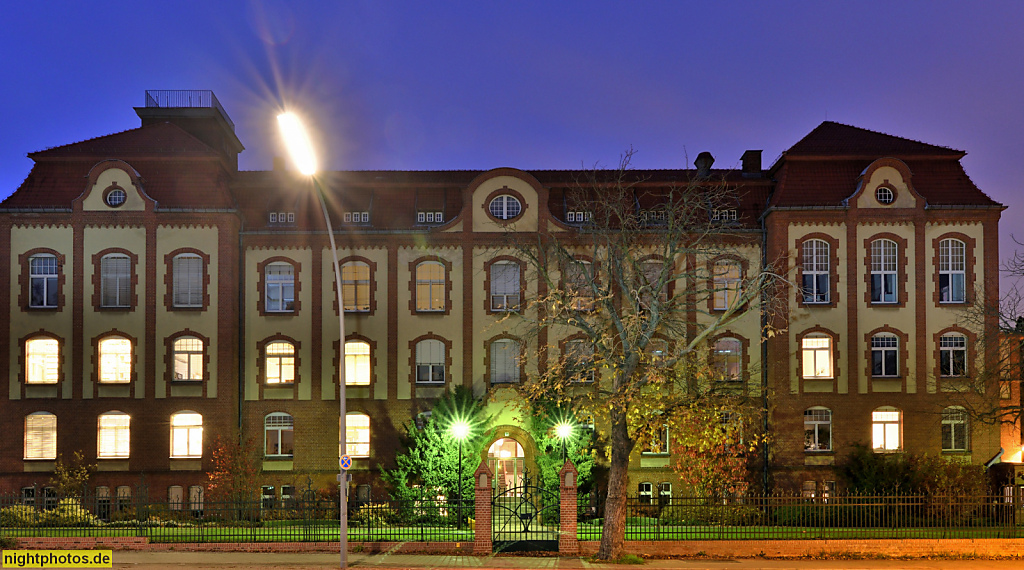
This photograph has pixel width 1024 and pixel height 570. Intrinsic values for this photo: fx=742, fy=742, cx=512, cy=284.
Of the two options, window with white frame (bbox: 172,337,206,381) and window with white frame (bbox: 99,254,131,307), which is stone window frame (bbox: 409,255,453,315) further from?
window with white frame (bbox: 99,254,131,307)

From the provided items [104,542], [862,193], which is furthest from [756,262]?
[104,542]

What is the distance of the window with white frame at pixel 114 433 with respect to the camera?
28.2 meters

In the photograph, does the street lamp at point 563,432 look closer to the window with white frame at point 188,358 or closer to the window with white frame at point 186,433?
the window with white frame at point 186,433

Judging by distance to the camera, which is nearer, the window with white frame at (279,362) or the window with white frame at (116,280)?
the window with white frame at (116,280)

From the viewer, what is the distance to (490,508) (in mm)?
19641

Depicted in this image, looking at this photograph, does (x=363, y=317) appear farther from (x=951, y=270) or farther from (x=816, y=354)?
(x=951, y=270)

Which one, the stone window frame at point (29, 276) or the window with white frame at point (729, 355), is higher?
the stone window frame at point (29, 276)

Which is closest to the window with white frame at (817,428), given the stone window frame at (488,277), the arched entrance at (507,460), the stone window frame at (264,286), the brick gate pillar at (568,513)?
the arched entrance at (507,460)

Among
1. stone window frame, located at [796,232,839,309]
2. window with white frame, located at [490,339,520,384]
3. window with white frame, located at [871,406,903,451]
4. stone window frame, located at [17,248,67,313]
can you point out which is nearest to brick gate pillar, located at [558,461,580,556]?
window with white frame, located at [490,339,520,384]

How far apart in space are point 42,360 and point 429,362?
1480cm

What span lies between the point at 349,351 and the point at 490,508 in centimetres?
1193

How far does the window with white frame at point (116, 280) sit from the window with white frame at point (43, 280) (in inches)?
74.2

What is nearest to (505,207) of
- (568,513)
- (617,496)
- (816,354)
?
(816,354)

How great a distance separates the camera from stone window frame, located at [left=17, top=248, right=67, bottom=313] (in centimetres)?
2856
